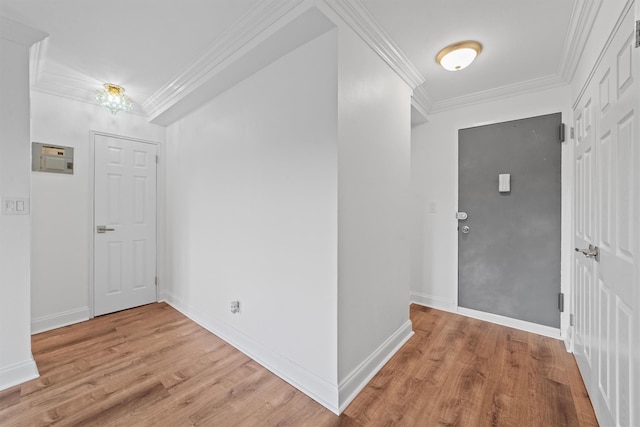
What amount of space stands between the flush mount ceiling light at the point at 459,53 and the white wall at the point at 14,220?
9.89ft

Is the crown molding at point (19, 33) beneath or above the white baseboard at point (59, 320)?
above

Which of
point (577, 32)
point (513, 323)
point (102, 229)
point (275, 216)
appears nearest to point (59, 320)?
point (102, 229)

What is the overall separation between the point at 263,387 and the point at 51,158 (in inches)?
118

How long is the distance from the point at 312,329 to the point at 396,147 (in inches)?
63.0


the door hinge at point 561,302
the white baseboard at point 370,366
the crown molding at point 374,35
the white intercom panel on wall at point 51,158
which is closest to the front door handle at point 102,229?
the white intercom panel on wall at point 51,158

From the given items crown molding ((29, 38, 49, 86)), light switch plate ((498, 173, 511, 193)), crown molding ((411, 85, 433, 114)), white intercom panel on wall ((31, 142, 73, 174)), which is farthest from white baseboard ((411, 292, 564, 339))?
crown molding ((29, 38, 49, 86))

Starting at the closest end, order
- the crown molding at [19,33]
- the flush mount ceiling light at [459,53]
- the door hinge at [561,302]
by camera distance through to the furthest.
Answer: the crown molding at [19,33]
the flush mount ceiling light at [459,53]
the door hinge at [561,302]

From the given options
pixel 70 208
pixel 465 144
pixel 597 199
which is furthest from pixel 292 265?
pixel 70 208

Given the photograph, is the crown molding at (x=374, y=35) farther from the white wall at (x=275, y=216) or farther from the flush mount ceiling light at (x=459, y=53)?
the flush mount ceiling light at (x=459, y=53)

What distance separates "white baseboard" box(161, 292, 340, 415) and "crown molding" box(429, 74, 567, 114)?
116 inches

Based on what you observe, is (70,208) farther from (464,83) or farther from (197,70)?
(464,83)

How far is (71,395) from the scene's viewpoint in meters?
1.66

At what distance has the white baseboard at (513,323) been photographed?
2387 mm

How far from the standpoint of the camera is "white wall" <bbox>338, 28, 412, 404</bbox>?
5.29 feet
